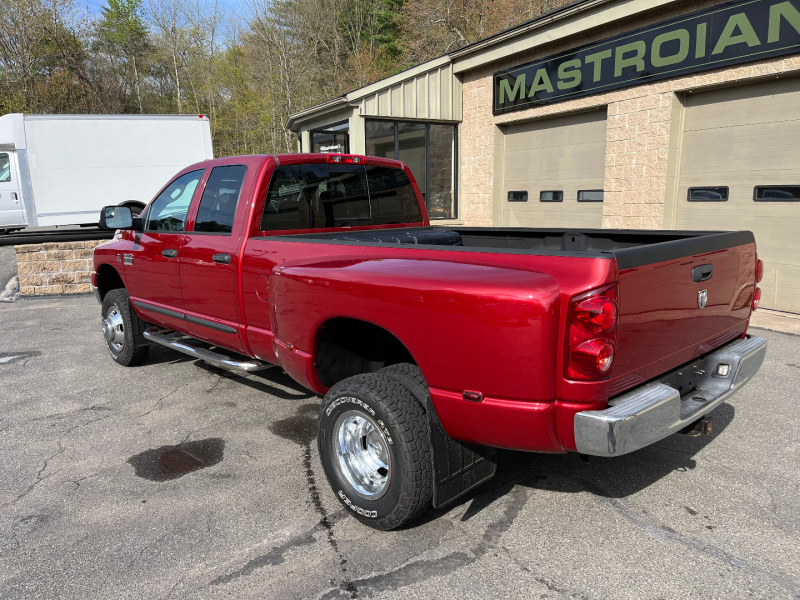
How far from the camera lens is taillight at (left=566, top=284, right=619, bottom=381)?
2199mm

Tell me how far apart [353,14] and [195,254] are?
33255 mm

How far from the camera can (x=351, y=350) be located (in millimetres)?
3447

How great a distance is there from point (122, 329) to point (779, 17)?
818 centimetres

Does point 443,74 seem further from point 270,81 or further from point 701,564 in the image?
point 270,81

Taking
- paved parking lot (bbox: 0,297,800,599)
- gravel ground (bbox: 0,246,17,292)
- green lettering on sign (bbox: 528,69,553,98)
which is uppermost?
green lettering on sign (bbox: 528,69,553,98)

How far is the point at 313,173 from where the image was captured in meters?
4.32

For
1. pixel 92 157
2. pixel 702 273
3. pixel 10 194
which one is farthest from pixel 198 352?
pixel 10 194

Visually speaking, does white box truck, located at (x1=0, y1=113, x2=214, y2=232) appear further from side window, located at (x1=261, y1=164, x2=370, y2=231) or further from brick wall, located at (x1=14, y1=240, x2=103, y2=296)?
side window, located at (x1=261, y1=164, x2=370, y2=231)

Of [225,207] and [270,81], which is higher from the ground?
[270,81]

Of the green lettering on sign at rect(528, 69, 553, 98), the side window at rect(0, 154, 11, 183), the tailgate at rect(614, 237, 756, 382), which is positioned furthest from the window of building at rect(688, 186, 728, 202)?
the side window at rect(0, 154, 11, 183)

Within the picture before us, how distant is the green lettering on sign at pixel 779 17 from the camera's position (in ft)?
22.3

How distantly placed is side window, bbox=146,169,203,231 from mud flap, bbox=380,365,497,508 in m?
2.76

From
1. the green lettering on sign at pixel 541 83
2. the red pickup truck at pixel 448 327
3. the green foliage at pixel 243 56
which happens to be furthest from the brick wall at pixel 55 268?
the green foliage at pixel 243 56

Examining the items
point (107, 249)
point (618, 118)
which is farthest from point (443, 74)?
point (107, 249)
